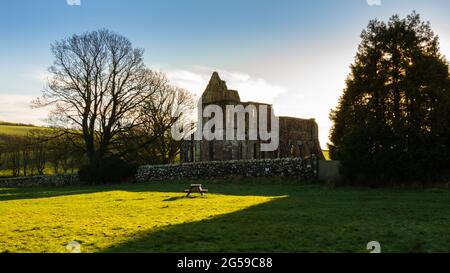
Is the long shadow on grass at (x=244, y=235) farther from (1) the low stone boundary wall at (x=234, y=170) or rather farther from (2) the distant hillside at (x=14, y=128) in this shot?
(2) the distant hillside at (x=14, y=128)

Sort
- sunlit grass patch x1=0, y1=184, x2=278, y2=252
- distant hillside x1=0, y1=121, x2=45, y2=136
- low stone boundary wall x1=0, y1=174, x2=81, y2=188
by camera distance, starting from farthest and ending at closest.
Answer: distant hillside x1=0, y1=121, x2=45, y2=136
low stone boundary wall x1=0, y1=174, x2=81, y2=188
sunlit grass patch x1=0, y1=184, x2=278, y2=252

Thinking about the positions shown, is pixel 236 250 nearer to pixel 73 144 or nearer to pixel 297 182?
pixel 297 182

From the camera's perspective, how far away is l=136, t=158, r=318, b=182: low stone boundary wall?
2664cm

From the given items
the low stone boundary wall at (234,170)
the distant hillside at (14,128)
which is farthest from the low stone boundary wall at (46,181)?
the distant hillside at (14,128)

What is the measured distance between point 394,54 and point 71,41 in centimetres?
2749

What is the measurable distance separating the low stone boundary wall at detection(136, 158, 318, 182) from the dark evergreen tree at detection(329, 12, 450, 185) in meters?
3.47

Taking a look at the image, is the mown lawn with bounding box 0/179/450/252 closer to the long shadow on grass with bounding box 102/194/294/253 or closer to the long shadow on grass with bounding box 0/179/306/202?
the long shadow on grass with bounding box 102/194/294/253

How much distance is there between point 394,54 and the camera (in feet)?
78.1

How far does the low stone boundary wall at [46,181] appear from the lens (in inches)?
1502

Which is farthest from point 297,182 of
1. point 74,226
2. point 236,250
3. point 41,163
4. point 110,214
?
point 41,163

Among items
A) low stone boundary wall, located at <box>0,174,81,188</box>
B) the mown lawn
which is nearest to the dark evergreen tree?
the mown lawn

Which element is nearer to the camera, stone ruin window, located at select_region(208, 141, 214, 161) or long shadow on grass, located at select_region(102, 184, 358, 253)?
long shadow on grass, located at select_region(102, 184, 358, 253)

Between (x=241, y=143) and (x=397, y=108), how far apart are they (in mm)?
20140

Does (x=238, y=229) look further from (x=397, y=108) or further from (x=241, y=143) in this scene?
(x=241, y=143)
